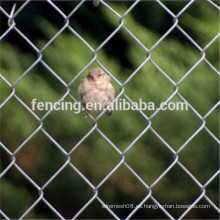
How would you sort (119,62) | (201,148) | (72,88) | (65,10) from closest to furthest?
(72,88) → (201,148) → (119,62) → (65,10)

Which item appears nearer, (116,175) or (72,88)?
(72,88)

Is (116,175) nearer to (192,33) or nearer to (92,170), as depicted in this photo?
(92,170)

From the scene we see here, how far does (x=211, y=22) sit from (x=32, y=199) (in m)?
0.96

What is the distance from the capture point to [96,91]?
6.26 ft

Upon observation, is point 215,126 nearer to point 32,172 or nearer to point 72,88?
point 72,88

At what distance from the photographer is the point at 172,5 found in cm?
260

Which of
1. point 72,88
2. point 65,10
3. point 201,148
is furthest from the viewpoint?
point 65,10

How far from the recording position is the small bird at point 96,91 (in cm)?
169

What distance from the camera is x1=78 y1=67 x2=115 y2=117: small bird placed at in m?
1.69

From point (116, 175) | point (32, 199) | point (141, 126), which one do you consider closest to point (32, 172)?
point (32, 199)

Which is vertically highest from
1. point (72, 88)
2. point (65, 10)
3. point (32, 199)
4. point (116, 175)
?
point (65, 10)

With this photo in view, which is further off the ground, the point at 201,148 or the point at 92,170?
the point at 201,148

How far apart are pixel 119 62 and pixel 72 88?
0.35 m

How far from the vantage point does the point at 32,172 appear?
244 centimetres
